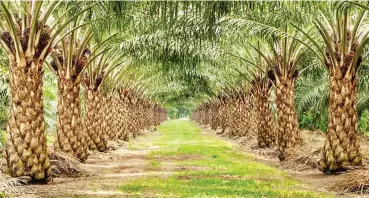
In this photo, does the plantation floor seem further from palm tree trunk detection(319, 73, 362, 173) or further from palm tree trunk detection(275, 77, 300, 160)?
palm tree trunk detection(275, 77, 300, 160)

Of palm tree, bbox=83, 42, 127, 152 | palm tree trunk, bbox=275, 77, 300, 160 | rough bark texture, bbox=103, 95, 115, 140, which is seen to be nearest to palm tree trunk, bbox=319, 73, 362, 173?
palm tree trunk, bbox=275, 77, 300, 160

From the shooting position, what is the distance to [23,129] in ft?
38.7

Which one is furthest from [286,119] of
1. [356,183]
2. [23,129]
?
[23,129]

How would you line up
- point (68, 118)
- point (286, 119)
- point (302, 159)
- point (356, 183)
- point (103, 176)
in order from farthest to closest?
point (286, 119) < point (68, 118) < point (302, 159) < point (103, 176) < point (356, 183)

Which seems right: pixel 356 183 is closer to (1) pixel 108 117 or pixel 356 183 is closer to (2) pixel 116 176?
(2) pixel 116 176

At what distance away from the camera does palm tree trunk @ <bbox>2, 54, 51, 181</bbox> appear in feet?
38.4

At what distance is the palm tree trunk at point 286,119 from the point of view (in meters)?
17.9

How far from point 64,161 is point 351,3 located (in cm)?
797

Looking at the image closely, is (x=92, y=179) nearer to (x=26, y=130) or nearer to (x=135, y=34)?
(x=26, y=130)

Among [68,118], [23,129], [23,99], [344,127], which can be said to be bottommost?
[344,127]

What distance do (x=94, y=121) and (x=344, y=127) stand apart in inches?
426

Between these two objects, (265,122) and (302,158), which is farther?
(265,122)

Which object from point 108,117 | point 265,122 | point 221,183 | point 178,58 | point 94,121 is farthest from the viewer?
point 108,117

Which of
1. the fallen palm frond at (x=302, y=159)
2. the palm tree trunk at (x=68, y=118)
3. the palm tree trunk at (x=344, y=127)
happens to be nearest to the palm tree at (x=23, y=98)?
the palm tree trunk at (x=68, y=118)
